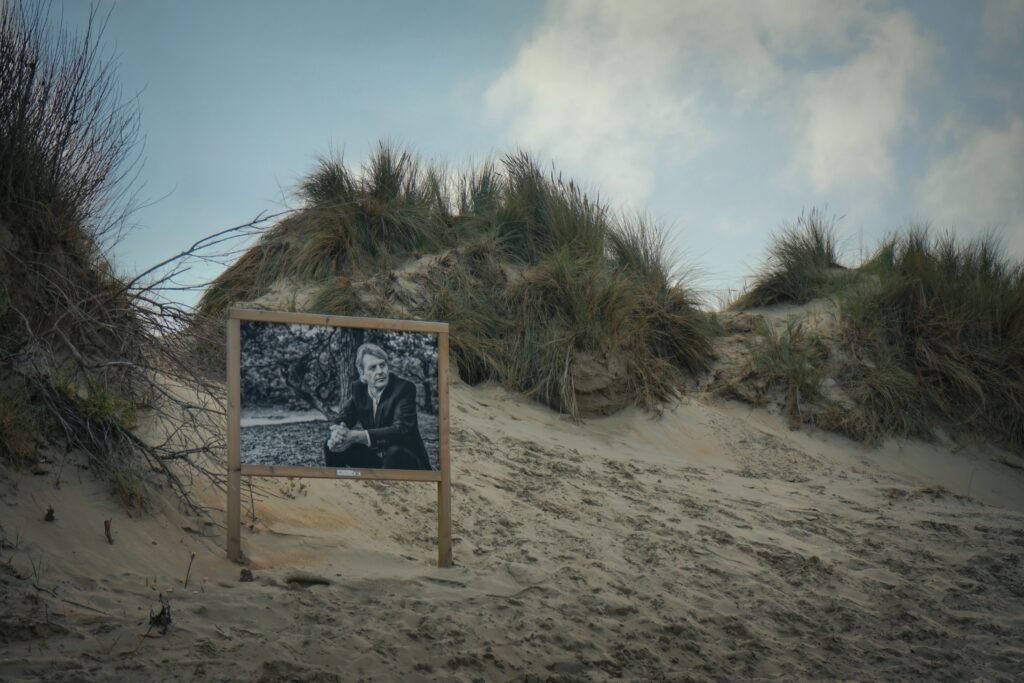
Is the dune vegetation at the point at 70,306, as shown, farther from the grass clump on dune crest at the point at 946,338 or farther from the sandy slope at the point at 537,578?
the grass clump on dune crest at the point at 946,338

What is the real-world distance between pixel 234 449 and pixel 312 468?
1.26 ft

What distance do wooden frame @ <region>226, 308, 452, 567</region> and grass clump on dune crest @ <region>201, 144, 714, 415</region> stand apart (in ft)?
10.2

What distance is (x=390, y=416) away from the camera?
512 cm

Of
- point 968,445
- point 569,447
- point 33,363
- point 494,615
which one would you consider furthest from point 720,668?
point 968,445

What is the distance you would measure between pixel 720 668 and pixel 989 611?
215 cm

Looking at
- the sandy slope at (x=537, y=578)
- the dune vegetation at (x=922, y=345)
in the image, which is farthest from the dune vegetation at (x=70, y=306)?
the dune vegetation at (x=922, y=345)

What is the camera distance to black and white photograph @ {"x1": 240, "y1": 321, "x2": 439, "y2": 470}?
16.0ft

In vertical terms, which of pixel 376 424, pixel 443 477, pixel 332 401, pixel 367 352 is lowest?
pixel 443 477

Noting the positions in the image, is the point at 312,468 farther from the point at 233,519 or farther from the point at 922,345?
the point at 922,345

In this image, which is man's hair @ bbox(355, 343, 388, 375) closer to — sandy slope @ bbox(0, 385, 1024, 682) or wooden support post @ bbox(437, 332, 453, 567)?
wooden support post @ bbox(437, 332, 453, 567)

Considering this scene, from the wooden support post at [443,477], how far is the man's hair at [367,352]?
323 mm

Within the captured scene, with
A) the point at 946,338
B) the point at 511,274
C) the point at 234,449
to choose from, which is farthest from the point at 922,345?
the point at 234,449

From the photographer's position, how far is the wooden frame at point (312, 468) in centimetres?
471

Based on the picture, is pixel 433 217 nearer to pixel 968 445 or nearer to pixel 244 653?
pixel 968 445
